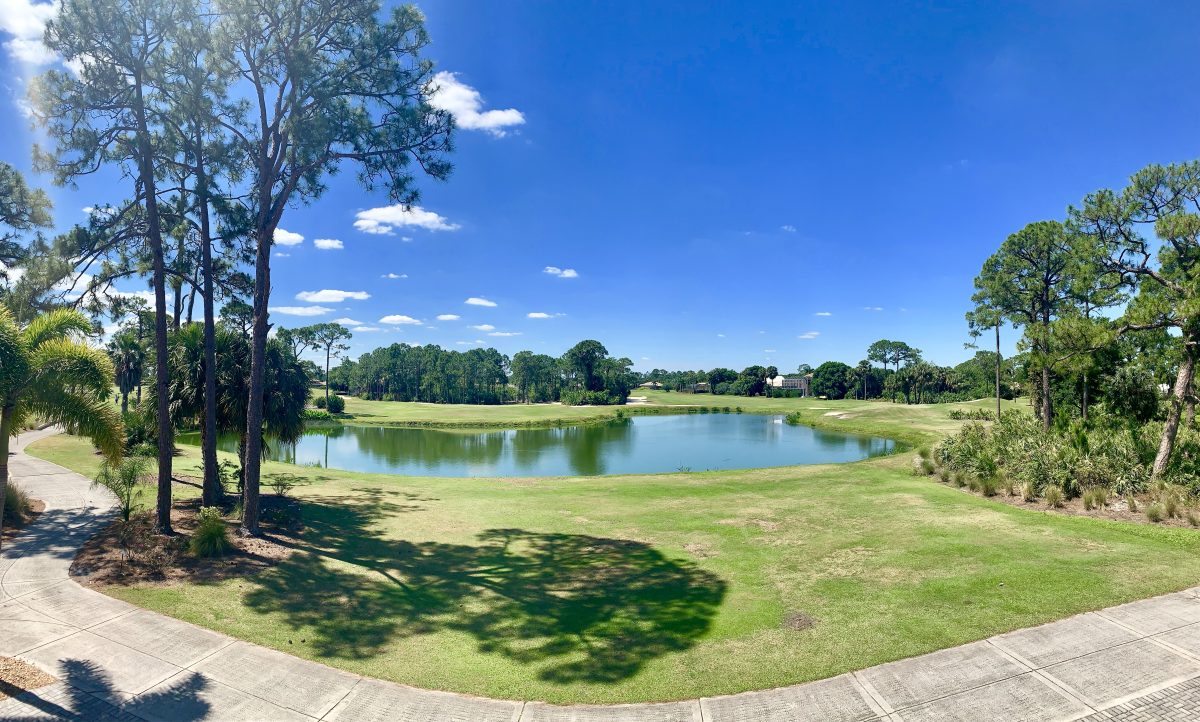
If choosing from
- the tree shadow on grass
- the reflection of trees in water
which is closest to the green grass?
the tree shadow on grass

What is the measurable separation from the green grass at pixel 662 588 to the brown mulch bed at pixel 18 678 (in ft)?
5.44

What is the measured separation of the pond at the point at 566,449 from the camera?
104 feet

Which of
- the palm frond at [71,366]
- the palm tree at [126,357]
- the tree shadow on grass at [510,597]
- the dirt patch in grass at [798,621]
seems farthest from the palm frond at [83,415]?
the palm tree at [126,357]

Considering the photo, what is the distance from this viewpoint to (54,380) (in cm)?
775

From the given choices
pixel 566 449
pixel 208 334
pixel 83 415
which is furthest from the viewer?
pixel 566 449

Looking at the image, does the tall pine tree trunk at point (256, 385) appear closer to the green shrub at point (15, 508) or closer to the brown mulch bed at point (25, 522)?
the brown mulch bed at point (25, 522)

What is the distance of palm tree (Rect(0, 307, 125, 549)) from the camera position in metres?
7.35

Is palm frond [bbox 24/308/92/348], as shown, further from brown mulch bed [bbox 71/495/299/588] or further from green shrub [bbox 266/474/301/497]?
green shrub [bbox 266/474/301/497]

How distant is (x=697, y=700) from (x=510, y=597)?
398cm

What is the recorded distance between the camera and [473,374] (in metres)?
110

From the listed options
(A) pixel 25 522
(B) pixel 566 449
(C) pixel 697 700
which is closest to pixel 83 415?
(A) pixel 25 522

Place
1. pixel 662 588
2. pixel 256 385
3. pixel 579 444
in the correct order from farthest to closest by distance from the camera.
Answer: pixel 579 444 < pixel 256 385 < pixel 662 588

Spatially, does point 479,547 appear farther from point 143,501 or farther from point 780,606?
point 143,501

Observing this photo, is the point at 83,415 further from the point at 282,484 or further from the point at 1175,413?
the point at 1175,413
